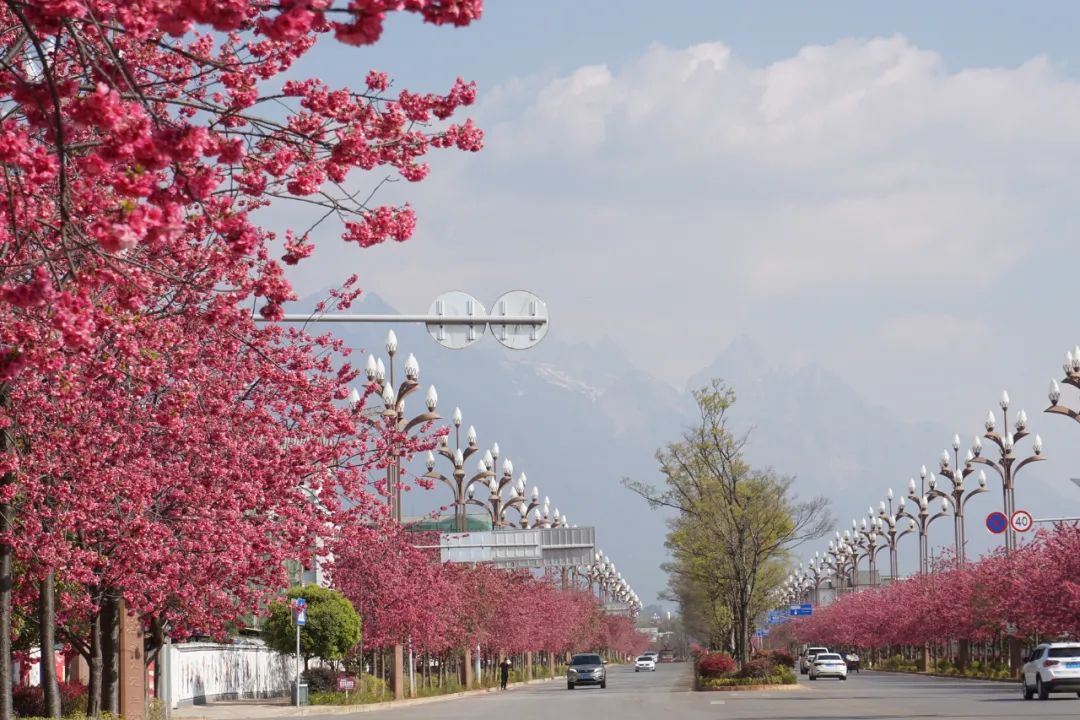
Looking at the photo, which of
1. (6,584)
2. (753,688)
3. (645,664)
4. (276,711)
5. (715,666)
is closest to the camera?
(6,584)

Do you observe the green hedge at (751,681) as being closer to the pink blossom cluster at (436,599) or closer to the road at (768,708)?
the road at (768,708)

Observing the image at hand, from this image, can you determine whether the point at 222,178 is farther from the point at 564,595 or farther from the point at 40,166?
the point at 564,595

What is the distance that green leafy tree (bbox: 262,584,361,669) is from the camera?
50.3 metres

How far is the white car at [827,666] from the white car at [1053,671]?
26204mm

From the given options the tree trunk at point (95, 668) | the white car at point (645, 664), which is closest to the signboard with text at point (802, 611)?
the white car at point (645, 664)

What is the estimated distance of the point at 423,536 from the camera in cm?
5816

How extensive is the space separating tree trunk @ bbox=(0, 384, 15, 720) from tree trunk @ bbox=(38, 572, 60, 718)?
1336 millimetres

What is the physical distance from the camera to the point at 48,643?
20969 millimetres

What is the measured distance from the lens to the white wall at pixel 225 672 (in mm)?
52250

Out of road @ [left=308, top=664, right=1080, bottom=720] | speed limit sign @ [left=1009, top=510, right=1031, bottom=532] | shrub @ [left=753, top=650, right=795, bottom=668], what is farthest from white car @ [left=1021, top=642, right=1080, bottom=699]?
shrub @ [left=753, top=650, right=795, bottom=668]

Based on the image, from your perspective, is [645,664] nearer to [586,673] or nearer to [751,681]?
[586,673]

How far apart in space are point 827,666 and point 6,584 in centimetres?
5847

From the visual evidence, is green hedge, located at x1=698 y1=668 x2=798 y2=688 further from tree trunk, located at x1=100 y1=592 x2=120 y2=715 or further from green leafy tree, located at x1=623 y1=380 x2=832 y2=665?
tree trunk, located at x1=100 y1=592 x2=120 y2=715

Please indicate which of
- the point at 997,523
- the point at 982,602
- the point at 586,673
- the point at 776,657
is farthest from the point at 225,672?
the point at 982,602
